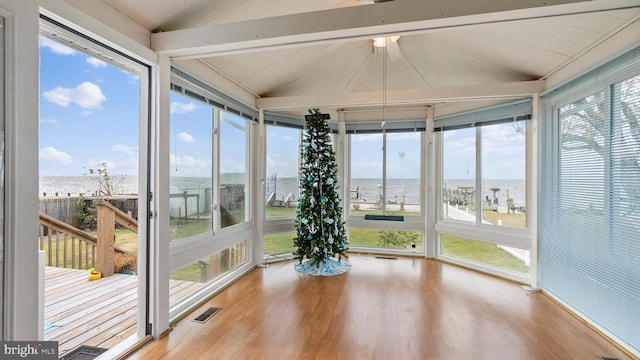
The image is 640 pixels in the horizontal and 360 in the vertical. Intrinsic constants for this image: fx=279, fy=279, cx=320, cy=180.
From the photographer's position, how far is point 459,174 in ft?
14.8

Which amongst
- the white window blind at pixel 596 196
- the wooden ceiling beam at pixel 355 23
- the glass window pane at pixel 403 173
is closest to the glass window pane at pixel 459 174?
the glass window pane at pixel 403 173

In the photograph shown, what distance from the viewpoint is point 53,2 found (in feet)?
5.27

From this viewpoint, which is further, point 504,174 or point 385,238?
point 385,238

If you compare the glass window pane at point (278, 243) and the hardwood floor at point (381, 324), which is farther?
the glass window pane at point (278, 243)

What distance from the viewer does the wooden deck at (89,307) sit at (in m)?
2.38

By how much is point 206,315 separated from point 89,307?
4.05 feet

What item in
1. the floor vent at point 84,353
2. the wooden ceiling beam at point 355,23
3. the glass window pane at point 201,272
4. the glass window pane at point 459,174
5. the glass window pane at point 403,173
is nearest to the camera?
the wooden ceiling beam at point 355,23

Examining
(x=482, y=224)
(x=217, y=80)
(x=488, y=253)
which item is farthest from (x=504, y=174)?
(x=217, y=80)

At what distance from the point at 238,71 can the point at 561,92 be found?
3708 millimetres

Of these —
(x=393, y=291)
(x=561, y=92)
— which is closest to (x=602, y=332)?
(x=393, y=291)

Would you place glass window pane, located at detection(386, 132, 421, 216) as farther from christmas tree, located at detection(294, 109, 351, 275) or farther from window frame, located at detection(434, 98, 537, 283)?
christmas tree, located at detection(294, 109, 351, 275)

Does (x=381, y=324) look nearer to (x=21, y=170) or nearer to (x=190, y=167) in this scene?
(x=190, y=167)

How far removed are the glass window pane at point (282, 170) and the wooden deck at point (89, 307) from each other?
185 centimetres

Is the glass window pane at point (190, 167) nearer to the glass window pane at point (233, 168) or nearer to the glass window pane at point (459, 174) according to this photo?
the glass window pane at point (233, 168)
